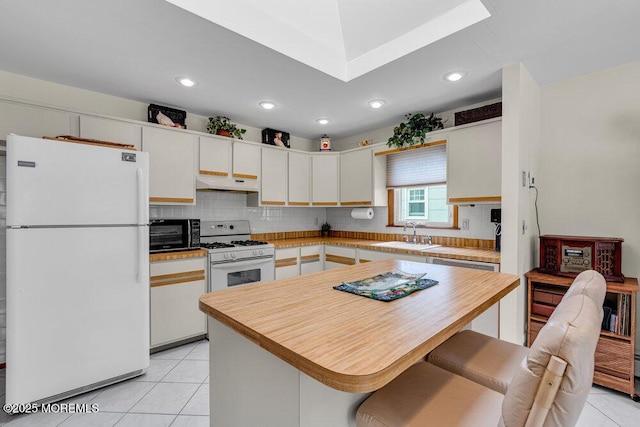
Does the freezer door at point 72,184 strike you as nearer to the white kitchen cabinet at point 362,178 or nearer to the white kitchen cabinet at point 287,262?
the white kitchen cabinet at point 287,262

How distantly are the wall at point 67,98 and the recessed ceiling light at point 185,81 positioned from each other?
0.74 meters

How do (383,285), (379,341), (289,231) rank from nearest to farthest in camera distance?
(379,341) < (383,285) < (289,231)

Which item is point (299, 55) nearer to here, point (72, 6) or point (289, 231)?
point (72, 6)

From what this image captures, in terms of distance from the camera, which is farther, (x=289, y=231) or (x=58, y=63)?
(x=289, y=231)

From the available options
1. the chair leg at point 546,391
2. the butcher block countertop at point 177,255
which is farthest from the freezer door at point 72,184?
the chair leg at point 546,391

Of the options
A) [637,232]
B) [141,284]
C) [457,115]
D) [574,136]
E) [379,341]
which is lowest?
[141,284]

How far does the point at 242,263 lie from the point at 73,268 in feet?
4.60

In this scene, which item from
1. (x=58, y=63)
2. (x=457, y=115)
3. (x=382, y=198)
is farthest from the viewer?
(x=382, y=198)

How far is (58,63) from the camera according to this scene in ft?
7.31

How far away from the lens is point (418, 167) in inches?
138

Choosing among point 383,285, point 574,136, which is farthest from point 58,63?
point 574,136

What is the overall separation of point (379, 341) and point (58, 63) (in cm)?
296

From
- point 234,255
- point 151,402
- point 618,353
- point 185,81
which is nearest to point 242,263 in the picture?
point 234,255

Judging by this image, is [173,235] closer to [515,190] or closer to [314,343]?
[314,343]
